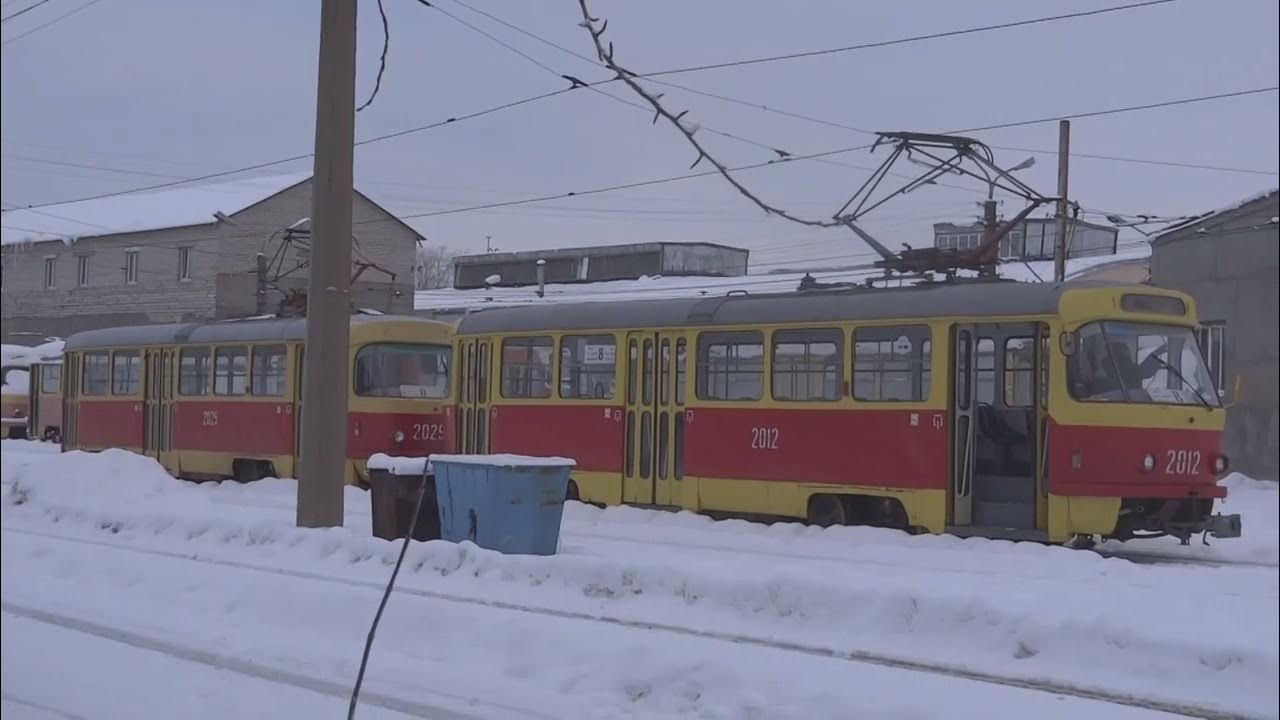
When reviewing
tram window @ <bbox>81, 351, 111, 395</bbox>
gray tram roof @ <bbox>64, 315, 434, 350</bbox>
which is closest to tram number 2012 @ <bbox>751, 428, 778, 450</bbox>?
gray tram roof @ <bbox>64, 315, 434, 350</bbox>

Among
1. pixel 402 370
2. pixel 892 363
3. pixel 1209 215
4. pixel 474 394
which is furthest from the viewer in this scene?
pixel 402 370

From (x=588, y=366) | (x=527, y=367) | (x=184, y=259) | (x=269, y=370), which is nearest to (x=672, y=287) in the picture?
(x=588, y=366)

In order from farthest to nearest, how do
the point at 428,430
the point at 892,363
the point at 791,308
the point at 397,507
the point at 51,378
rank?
the point at 51,378 < the point at 428,430 < the point at 791,308 < the point at 892,363 < the point at 397,507

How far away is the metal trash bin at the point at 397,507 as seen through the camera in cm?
1412

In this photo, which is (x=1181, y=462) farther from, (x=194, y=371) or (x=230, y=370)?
(x=194, y=371)

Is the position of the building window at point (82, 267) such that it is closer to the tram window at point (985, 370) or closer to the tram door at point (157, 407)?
the tram window at point (985, 370)

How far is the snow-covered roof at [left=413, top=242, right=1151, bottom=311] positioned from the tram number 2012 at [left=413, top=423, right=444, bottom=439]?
16.6 ft

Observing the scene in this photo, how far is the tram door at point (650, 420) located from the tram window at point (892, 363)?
2628 mm

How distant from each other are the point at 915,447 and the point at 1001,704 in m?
7.65

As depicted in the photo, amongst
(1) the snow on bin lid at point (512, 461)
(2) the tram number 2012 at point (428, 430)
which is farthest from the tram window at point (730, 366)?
(2) the tram number 2012 at point (428, 430)

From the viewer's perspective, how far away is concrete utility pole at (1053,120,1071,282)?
15.4 m

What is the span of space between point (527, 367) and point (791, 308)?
4337 millimetres

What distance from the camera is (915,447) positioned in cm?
1527

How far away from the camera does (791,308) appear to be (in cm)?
1656
